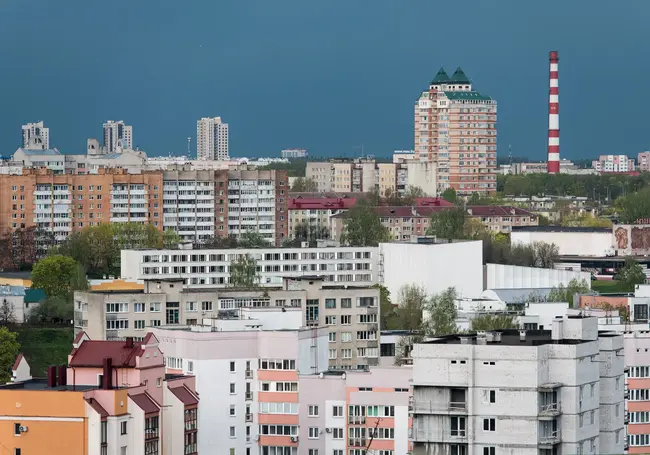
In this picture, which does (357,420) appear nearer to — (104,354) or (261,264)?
(104,354)

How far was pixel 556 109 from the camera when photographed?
106 meters

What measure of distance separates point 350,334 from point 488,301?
790 cm

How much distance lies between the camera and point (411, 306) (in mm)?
42344

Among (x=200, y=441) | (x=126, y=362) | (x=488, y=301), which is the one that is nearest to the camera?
(x=126, y=362)

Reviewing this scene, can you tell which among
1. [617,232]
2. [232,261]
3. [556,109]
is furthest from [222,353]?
[556,109]

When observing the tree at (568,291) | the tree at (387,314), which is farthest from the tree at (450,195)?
the tree at (387,314)

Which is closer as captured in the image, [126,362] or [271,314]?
[126,362]

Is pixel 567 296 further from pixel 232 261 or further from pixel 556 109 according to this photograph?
pixel 556 109

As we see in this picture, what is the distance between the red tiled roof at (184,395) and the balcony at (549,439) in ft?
15.7

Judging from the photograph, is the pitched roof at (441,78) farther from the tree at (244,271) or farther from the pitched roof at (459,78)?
the tree at (244,271)

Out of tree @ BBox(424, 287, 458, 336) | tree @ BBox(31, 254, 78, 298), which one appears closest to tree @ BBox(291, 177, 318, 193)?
tree @ BBox(31, 254, 78, 298)

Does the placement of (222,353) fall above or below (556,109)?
below

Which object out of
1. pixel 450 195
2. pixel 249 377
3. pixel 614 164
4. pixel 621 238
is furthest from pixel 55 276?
pixel 614 164

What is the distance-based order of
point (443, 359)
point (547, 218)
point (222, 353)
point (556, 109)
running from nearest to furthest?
point (443, 359) < point (222, 353) < point (547, 218) < point (556, 109)
